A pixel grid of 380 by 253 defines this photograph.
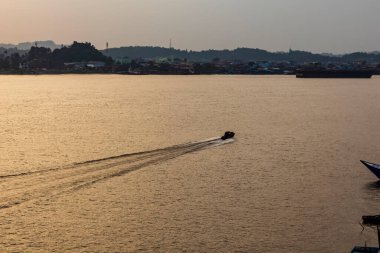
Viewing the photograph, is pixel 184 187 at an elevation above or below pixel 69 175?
below

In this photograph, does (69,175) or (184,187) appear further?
(69,175)

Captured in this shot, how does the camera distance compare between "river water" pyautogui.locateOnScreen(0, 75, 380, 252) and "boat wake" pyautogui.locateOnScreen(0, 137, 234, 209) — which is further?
"boat wake" pyautogui.locateOnScreen(0, 137, 234, 209)

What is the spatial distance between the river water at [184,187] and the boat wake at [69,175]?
8 cm

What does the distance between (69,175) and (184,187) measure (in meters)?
8.59

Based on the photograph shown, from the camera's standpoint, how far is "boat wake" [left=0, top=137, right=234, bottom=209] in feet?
124

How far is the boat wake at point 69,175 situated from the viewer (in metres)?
37.8

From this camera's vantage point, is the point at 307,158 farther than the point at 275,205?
Yes

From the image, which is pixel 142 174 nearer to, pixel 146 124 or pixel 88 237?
pixel 88 237

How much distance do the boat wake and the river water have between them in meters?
0.08

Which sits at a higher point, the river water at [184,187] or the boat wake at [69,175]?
the boat wake at [69,175]

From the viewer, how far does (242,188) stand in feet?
139

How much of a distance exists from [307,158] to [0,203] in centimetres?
2984

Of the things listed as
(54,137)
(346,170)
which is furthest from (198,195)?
(54,137)

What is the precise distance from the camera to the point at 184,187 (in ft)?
140
